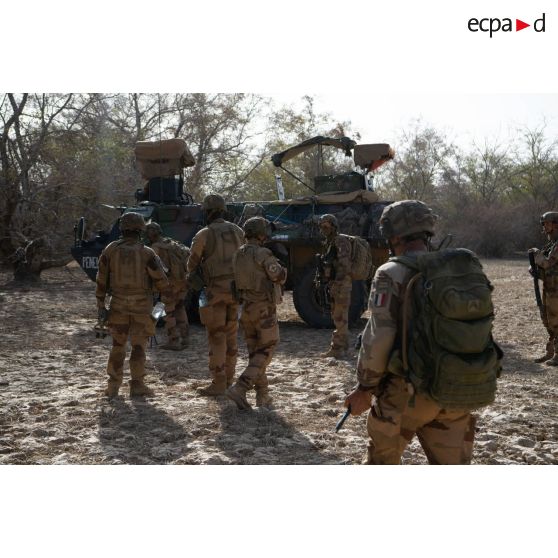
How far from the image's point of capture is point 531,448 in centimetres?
461

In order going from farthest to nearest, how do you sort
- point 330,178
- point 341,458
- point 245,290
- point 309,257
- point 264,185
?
point 264,185 → point 330,178 → point 309,257 → point 245,290 → point 341,458

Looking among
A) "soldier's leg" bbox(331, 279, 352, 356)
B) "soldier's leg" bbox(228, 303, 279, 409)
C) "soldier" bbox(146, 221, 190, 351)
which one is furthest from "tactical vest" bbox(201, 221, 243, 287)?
"soldier" bbox(146, 221, 190, 351)

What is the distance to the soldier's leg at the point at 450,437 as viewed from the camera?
3.02 metres

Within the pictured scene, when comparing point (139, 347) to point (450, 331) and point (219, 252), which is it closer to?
point (219, 252)

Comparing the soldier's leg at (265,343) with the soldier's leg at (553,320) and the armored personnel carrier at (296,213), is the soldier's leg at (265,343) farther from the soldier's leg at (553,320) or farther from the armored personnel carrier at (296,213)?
the armored personnel carrier at (296,213)

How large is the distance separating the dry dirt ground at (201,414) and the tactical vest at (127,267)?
917 millimetres

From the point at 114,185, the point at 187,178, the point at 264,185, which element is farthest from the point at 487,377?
the point at 264,185

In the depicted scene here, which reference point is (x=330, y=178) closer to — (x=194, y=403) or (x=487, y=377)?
(x=194, y=403)

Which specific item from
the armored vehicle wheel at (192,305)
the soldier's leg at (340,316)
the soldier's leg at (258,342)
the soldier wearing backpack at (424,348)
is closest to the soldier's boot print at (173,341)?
the armored vehicle wheel at (192,305)

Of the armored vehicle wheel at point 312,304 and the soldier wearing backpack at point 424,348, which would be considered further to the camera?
the armored vehicle wheel at point 312,304

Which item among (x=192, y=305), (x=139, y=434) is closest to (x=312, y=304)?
(x=192, y=305)

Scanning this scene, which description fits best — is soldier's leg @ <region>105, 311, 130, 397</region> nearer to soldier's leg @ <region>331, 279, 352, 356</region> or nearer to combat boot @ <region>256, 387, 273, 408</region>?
combat boot @ <region>256, 387, 273, 408</region>

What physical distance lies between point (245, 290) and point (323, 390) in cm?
126

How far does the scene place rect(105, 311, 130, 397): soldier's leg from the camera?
590 centimetres
